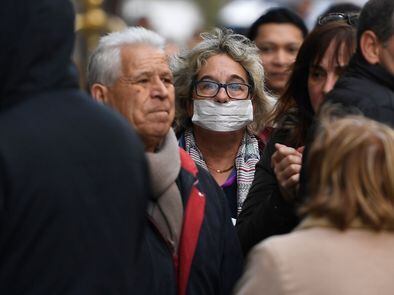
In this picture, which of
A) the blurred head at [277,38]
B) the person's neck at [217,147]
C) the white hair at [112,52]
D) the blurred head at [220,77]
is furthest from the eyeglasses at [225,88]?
the blurred head at [277,38]

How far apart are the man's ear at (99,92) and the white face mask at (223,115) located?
1094mm

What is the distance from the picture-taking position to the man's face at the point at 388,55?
4746 millimetres

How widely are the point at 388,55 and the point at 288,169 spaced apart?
27.4 inches

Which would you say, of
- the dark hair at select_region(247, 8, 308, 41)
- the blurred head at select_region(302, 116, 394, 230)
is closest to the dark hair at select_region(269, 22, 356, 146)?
the blurred head at select_region(302, 116, 394, 230)

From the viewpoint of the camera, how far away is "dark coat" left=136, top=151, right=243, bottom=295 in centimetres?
484

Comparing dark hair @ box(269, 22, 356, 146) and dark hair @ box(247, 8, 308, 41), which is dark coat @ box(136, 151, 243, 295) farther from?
dark hair @ box(247, 8, 308, 41)

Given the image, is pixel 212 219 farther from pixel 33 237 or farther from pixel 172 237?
pixel 33 237

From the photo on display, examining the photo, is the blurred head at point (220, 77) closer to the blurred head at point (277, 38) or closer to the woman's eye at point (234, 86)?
the woman's eye at point (234, 86)

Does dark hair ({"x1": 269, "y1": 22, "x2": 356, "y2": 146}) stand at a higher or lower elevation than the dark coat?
higher

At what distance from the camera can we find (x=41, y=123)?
A: 404 centimetres

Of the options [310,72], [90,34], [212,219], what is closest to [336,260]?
[212,219]

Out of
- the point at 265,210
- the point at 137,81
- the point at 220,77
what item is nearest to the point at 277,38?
the point at 220,77

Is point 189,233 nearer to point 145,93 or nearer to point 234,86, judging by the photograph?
point 145,93

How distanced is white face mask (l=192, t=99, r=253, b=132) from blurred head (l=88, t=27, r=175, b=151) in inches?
37.4
